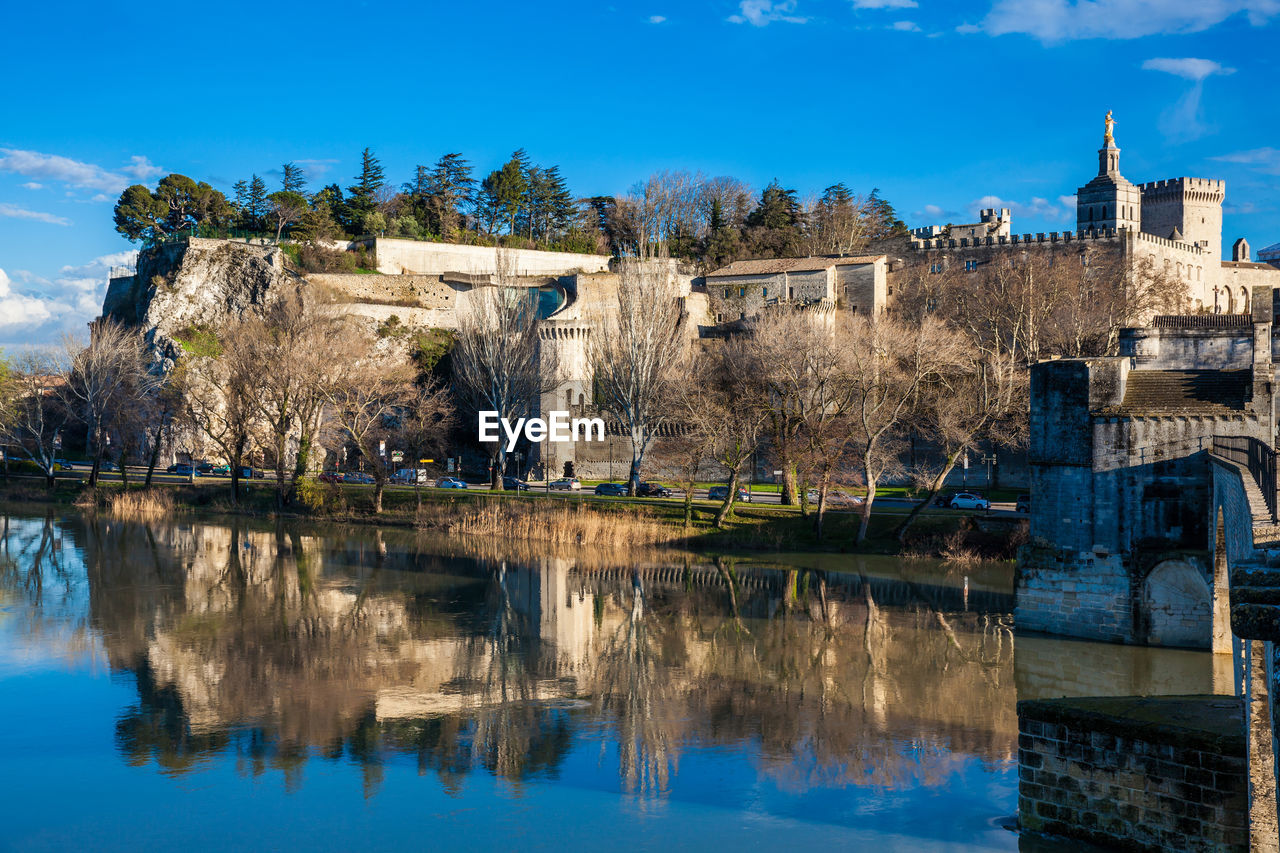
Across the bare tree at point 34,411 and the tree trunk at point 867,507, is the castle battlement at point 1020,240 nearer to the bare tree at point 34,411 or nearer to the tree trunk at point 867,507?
the tree trunk at point 867,507

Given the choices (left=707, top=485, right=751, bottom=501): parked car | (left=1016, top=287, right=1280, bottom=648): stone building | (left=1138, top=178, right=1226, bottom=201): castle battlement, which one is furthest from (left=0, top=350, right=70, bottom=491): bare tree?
(left=1138, top=178, right=1226, bottom=201): castle battlement

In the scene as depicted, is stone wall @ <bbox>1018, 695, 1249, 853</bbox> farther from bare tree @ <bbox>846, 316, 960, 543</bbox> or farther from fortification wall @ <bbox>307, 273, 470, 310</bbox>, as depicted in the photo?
fortification wall @ <bbox>307, 273, 470, 310</bbox>

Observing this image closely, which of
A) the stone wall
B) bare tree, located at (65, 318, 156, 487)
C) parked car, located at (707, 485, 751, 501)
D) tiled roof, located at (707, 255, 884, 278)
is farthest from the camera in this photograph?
tiled roof, located at (707, 255, 884, 278)

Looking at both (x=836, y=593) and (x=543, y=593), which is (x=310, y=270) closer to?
(x=543, y=593)

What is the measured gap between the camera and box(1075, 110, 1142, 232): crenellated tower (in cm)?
7812

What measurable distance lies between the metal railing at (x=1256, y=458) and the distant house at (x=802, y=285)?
3886 centimetres

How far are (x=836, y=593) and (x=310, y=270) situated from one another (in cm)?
4903

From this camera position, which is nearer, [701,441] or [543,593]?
[543,593]

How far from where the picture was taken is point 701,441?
130 feet

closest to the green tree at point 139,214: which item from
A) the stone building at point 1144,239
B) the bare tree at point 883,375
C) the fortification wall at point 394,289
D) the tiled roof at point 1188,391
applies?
the fortification wall at point 394,289

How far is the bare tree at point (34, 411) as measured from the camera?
5038 centimetres

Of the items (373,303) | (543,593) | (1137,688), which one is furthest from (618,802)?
(373,303)

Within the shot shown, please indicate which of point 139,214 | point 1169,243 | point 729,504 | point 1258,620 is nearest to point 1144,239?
point 1169,243

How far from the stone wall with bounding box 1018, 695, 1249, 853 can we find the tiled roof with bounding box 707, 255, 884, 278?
49153mm
